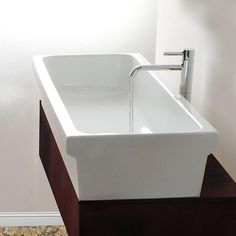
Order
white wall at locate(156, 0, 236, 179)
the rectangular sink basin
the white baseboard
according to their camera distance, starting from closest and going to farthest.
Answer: the rectangular sink basin < white wall at locate(156, 0, 236, 179) < the white baseboard

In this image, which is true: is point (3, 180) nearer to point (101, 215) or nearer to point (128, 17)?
point (128, 17)

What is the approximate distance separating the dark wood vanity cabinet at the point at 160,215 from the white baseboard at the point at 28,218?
1.56m

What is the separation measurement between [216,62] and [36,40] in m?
1.20

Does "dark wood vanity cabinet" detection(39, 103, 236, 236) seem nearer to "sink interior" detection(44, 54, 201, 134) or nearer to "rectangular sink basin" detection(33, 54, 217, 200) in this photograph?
"rectangular sink basin" detection(33, 54, 217, 200)

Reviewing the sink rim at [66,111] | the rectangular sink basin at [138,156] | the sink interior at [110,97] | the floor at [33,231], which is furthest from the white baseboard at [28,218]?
the rectangular sink basin at [138,156]

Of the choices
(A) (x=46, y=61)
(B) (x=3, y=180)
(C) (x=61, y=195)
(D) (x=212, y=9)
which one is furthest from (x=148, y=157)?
(B) (x=3, y=180)

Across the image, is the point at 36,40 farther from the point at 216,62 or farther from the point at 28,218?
the point at 216,62

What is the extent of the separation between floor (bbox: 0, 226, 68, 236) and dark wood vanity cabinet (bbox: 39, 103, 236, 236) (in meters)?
1.57

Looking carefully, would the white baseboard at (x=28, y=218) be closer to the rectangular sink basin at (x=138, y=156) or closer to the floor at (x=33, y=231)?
the floor at (x=33, y=231)

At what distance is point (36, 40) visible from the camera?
2.82 m

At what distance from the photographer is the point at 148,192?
1478 millimetres

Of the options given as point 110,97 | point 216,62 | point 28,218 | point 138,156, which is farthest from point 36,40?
point 138,156

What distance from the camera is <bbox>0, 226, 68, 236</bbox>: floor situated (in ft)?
10.1

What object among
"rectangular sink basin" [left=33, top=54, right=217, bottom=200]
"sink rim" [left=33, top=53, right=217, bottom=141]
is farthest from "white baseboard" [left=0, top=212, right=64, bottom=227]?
"rectangular sink basin" [left=33, top=54, right=217, bottom=200]
